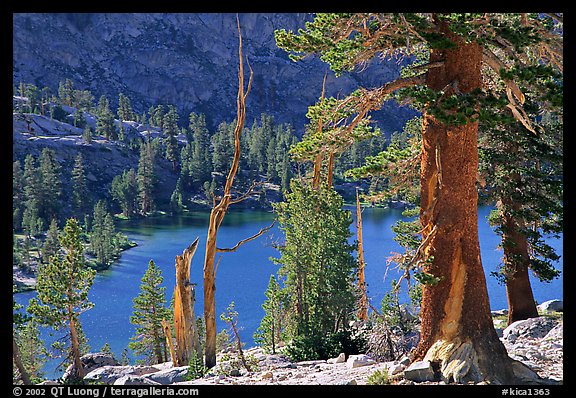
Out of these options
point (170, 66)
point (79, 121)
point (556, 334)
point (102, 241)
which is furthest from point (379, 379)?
point (170, 66)

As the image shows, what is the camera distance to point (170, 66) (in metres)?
185

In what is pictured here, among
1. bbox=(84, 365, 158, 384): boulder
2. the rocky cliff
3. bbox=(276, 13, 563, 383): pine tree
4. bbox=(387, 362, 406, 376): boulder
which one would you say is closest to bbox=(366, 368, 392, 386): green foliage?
bbox=(387, 362, 406, 376): boulder

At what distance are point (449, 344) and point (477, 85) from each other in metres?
3.69

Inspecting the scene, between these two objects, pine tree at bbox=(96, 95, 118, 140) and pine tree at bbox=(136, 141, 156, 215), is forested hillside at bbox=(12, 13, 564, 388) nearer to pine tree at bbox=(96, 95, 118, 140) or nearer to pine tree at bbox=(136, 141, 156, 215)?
pine tree at bbox=(136, 141, 156, 215)

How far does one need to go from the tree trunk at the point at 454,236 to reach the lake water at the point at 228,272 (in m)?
12.3

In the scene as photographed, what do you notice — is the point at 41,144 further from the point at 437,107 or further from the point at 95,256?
the point at 437,107

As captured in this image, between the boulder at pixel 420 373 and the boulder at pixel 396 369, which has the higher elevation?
the boulder at pixel 420 373

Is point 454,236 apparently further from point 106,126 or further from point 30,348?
point 106,126

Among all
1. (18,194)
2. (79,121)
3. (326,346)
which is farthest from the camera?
(79,121)

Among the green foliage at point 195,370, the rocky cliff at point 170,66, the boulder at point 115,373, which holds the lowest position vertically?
the boulder at point 115,373

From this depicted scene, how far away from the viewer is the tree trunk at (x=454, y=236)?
25.7ft

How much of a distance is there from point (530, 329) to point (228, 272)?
34749mm

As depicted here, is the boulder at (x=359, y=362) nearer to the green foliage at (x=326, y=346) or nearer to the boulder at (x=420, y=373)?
the boulder at (x=420, y=373)

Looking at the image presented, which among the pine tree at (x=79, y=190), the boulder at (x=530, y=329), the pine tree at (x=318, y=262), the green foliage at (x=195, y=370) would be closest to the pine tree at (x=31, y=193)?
the pine tree at (x=79, y=190)
